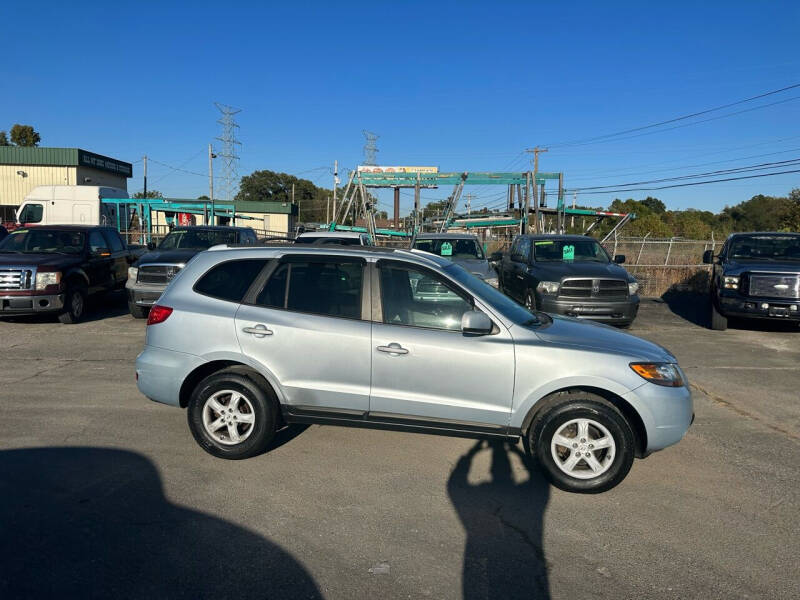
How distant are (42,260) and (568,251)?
10.1 meters

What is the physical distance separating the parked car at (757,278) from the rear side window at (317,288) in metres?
9.00

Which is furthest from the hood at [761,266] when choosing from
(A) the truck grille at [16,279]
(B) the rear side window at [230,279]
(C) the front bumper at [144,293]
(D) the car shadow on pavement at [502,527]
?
(A) the truck grille at [16,279]

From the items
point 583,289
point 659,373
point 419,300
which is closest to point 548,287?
point 583,289

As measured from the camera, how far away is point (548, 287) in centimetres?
1050

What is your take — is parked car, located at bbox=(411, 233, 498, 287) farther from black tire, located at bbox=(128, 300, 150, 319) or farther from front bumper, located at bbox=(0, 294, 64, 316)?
front bumper, located at bbox=(0, 294, 64, 316)

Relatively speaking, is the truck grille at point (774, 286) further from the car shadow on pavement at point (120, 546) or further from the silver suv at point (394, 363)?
the car shadow on pavement at point (120, 546)

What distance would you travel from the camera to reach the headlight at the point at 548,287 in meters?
10.4

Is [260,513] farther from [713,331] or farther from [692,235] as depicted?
[692,235]

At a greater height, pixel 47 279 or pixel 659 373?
pixel 47 279

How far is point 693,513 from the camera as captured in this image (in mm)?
3973

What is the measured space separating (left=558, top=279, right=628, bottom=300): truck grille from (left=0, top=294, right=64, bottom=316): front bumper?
29.6ft

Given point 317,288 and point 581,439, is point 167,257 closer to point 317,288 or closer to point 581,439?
point 317,288

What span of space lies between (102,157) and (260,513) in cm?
4780

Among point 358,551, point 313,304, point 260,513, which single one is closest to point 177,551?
point 260,513
